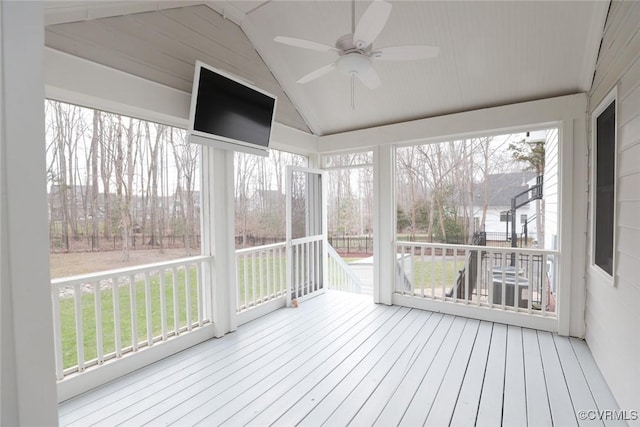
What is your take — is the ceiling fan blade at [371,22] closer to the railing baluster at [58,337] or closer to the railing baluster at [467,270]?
the railing baluster at [58,337]

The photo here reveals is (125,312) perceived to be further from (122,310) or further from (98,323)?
(98,323)

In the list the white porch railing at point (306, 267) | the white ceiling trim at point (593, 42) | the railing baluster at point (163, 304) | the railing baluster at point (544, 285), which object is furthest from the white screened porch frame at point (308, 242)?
the white ceiling trim at point (593, 42)

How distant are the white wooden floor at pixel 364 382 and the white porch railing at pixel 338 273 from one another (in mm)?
1973

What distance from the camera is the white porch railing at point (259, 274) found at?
381cm

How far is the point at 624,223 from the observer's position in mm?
2055

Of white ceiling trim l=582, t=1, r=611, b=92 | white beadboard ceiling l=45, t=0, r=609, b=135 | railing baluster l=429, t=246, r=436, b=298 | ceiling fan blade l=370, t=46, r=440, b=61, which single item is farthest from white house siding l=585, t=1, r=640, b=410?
railing baluster l=429, t=246, r=436, b=298

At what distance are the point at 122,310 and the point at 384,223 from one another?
3209mm

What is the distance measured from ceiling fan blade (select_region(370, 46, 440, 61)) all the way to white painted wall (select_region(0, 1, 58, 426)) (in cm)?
204

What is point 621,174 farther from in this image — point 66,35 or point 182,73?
point 66,35

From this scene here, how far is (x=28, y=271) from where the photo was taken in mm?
594

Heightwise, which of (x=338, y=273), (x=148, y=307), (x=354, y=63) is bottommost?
(x=338, y=273)

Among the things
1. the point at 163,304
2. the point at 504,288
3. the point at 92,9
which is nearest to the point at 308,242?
the point at 163,304

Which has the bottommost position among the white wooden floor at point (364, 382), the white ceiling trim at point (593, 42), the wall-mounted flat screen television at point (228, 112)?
→ the white wooden floor at point (364, 382)

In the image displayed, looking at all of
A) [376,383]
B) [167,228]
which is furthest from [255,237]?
[376,383]
